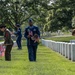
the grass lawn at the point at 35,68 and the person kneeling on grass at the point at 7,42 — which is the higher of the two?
the person kneeling on grass at the point at 7,42

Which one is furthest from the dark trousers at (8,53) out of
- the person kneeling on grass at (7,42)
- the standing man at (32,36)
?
the standing man at (32,36)

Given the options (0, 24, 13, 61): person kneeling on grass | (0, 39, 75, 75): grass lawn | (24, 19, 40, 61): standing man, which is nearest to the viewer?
(0, 39, 75, 75): grass lawn

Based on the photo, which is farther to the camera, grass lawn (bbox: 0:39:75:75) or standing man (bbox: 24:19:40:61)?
standing man (bbox: 24:19:40:61)

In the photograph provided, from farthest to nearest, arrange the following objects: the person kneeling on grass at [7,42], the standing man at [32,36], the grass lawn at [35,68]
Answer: the person kneeling on grass at [7,42] < the standing man at [32,36] < the grass lawn at [35,68]

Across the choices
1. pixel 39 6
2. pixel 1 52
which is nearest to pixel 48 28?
pixel 39 6

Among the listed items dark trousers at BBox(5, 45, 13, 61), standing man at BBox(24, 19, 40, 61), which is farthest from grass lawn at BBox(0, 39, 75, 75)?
dark trousers at BBox(5, 45, 13, 61)

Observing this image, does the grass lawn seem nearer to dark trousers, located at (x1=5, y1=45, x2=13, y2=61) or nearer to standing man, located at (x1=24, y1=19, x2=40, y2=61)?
standing man, located at (x1=24, y1=19, x2=40, y2=61)

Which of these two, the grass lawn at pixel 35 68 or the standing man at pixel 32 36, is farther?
the standing man at pixel 32 36

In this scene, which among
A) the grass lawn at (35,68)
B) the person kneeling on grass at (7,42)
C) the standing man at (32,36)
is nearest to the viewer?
the grass lawn at (35,68)

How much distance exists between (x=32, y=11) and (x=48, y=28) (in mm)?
9059

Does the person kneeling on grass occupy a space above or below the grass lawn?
above

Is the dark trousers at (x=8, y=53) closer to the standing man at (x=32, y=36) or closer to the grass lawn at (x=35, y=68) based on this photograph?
the standing man at (x=32, y=36)

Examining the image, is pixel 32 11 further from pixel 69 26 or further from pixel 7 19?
pixel 69 26

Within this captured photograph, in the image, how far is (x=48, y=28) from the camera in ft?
236
